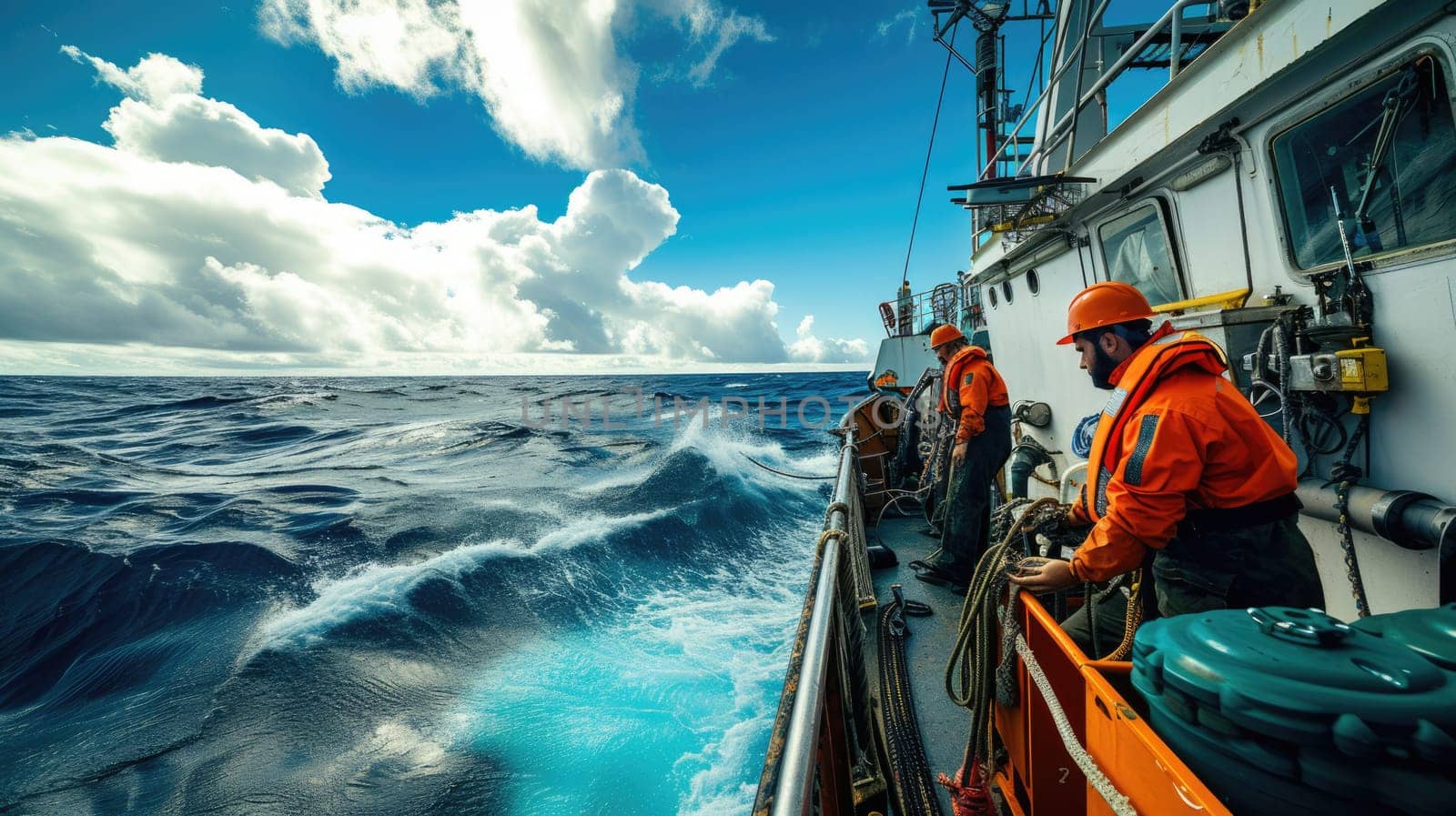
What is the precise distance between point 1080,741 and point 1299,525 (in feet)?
6.60

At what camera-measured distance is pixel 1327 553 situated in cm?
263

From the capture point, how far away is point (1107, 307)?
83.1 inches

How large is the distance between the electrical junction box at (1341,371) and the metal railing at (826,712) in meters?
2.14

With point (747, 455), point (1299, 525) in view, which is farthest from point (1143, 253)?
point (747, 455)

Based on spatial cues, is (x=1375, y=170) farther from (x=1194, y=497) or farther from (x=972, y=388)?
(x=972, y=388)

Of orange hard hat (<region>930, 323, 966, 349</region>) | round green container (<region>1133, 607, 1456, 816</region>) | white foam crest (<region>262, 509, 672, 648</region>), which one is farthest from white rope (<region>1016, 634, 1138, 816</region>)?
white foam crest (<region>262, 509, 672, 648</region>)

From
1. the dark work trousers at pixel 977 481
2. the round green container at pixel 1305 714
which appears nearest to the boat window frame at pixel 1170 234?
the dark work trousers at pixel 977 481

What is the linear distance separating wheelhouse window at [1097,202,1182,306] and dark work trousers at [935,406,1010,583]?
4.26 feet

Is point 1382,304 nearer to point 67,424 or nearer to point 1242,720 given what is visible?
point 1242,720

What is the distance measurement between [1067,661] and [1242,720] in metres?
0.88

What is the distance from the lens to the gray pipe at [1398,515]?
1.99 m

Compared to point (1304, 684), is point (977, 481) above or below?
below

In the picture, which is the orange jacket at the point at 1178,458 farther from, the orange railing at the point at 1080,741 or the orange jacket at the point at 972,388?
the orange jacket at the point at 972,388

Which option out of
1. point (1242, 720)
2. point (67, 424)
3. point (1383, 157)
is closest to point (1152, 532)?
point (1242, 720)
